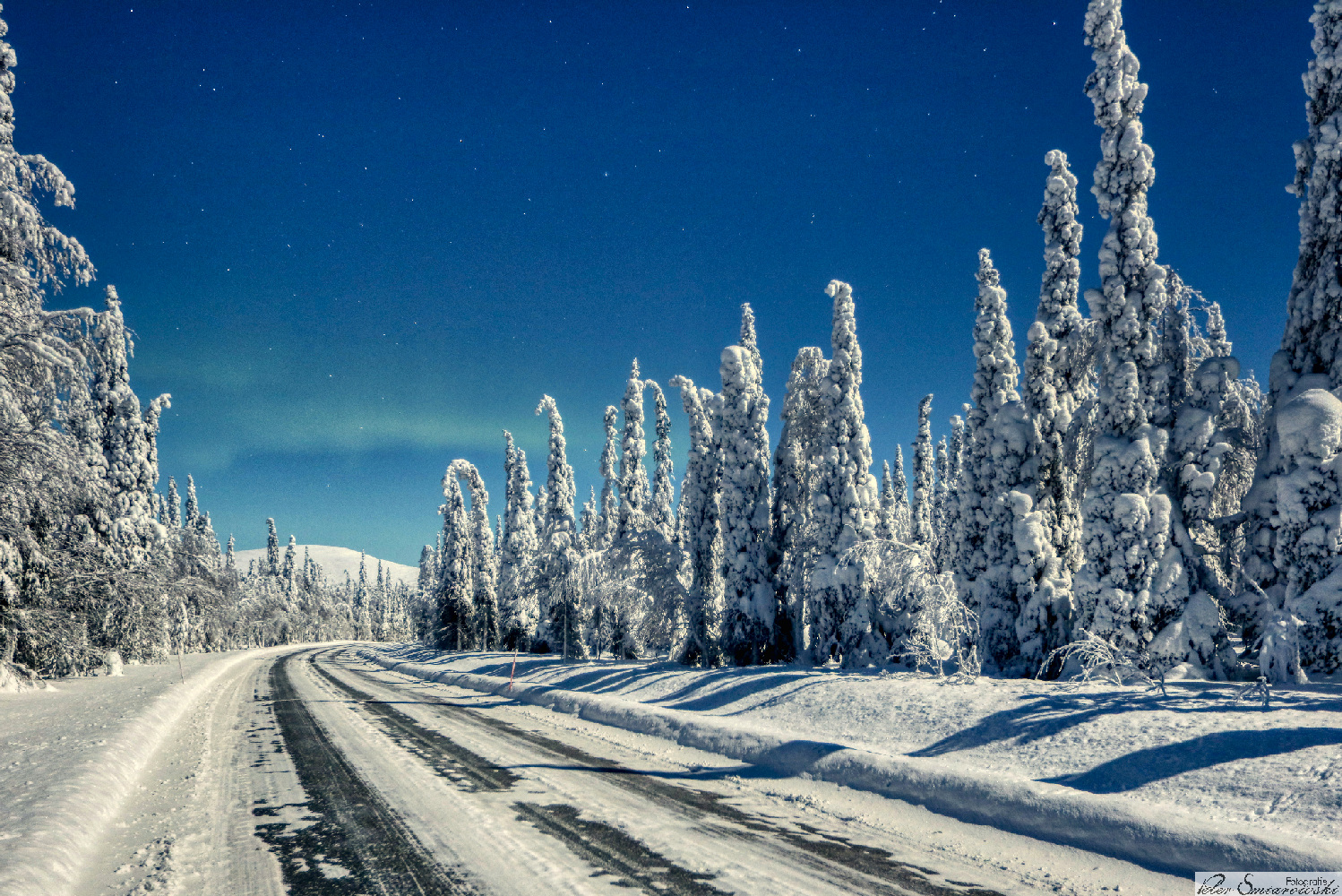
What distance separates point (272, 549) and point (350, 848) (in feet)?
380

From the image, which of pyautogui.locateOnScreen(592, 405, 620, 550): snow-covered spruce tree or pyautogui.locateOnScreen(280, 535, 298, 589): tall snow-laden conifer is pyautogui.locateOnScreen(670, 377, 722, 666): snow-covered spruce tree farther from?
pyautogui.locateOnScreen(280, 535, 298, 589): tall snow-laden conifer

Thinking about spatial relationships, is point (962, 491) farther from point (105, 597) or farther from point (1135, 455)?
point (105, 597)

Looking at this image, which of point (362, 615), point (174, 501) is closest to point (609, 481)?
point (174, 501)

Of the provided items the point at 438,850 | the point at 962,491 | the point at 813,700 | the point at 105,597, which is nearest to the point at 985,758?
the point at 813,700

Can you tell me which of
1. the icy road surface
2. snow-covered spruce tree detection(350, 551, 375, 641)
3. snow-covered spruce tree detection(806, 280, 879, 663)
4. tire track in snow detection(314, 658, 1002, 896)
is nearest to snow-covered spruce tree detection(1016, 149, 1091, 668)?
snow-covered spruce tree detection(806, 280, 879, 663)

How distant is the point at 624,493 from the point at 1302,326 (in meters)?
28.3

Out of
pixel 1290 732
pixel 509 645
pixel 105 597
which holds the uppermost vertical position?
pixel 105 597

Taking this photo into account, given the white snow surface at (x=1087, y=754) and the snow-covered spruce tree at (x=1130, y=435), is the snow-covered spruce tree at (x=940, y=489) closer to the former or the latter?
the snow-covered spruce tree at (x=1130, y=435)

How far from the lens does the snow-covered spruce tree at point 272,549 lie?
103125 mm

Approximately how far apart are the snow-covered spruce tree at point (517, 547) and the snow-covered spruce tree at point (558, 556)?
306 cm

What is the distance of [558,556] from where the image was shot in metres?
39.0

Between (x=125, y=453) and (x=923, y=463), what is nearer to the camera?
(x=125, y=453)

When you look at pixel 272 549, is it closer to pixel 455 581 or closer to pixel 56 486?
pixel 455 581

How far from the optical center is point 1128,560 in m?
14.9
